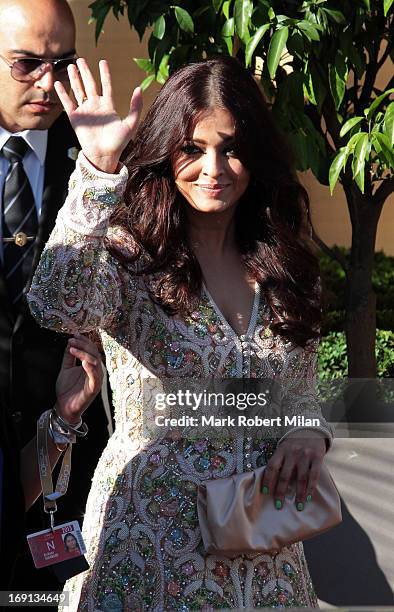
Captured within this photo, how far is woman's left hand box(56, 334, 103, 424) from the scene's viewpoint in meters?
2.23

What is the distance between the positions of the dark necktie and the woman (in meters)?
0.47

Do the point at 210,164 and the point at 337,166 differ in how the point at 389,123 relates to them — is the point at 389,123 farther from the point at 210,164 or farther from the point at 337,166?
the point at 210,164

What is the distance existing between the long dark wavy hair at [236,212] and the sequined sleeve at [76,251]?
186 millimetres

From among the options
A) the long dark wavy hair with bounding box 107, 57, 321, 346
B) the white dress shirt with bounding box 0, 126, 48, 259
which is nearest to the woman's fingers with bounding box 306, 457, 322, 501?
the long dark wavy hair with bounding box 107, 57, 321, 346

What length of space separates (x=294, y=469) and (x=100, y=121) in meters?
0.80

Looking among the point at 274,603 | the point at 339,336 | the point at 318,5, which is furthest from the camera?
the point at 339,336

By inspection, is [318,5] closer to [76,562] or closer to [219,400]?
[219,400]

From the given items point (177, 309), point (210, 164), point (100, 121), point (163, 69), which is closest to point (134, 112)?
point (100, 121)

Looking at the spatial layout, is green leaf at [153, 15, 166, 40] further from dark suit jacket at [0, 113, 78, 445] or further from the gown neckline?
the gown neckline

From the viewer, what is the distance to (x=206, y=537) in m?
2.19

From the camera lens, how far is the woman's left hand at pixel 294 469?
225cm

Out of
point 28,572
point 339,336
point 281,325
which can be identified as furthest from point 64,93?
point 339,336

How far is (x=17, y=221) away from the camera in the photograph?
2.81 meters

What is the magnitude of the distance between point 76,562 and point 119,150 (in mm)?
806
